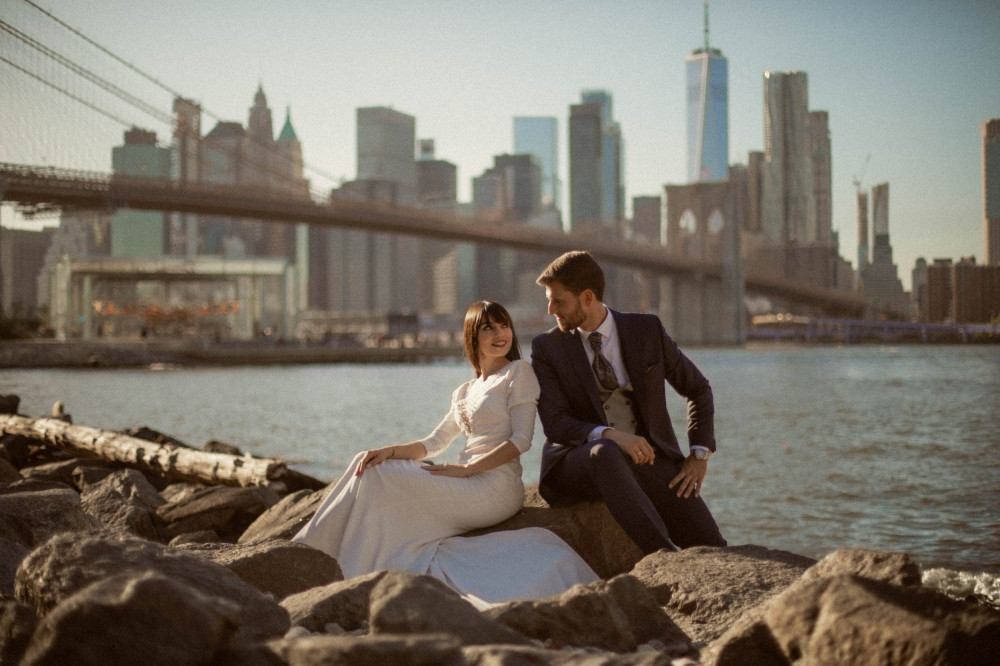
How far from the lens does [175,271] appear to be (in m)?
54.8

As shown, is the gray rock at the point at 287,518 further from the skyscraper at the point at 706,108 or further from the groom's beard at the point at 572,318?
the skyscraper at the point at 706,108

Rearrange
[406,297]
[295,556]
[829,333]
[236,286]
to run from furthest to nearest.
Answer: [406,297] → [236,286] → [829,333] → [295,556]

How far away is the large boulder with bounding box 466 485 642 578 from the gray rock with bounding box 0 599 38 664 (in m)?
1.44

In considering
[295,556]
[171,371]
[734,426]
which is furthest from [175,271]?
[295,556]

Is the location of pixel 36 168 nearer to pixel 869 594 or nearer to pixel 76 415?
pixel 76 415

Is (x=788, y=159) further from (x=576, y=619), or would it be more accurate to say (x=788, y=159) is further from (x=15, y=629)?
(x=15, y=629)

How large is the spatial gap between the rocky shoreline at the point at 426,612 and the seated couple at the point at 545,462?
255mm

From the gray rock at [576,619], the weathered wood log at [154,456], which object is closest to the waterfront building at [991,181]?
the weathered wood log at [154,456]

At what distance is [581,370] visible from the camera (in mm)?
3027

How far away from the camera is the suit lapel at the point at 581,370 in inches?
118

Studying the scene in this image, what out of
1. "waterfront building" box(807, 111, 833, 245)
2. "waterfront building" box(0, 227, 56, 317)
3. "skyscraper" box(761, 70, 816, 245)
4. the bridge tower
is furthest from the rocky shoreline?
"waterfront building" box(0, 227, 56, 317)

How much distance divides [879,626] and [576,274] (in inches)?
65.3

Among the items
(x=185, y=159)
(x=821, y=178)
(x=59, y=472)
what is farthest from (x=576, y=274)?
(x=185, y=159)

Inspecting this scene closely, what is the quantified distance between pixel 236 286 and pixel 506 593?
5423 cm
